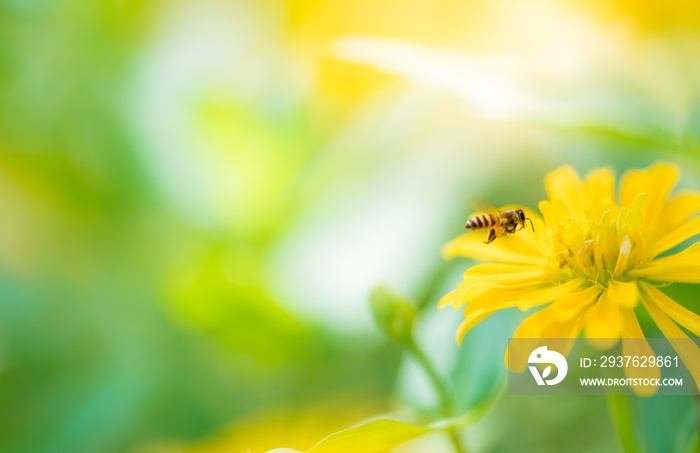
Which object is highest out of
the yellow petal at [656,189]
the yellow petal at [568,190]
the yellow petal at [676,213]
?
the yellow petal at [568,190]

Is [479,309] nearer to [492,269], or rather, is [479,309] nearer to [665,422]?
[492,269]

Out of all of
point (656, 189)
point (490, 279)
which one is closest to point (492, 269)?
point (490, 279)

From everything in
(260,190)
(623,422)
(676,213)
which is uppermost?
(260,190)

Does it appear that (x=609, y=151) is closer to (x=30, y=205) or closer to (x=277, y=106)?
(x=277, y=106)

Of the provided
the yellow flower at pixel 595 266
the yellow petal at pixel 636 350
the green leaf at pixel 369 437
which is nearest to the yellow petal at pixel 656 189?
the yellow flower at pixel 595 266

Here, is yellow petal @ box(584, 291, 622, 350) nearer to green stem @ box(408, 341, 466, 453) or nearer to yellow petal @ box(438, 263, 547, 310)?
yellow petal @ box(438, 263, 547, 310)

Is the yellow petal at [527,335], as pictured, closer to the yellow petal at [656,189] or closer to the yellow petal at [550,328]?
the yellow petal at [550,328]

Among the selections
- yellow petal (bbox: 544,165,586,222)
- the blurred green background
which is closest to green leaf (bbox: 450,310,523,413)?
the blurred green background
